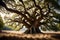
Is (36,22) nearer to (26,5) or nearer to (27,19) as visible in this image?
(27,19)

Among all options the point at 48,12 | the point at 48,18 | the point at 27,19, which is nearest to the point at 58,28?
the point at 48,18

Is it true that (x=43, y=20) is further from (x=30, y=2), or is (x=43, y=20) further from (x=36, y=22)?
(x=30, y=2)

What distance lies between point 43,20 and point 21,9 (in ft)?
7.61

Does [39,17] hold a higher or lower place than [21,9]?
lower

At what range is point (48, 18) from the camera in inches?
553

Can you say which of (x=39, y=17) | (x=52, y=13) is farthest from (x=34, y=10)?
(x=52, y=13)

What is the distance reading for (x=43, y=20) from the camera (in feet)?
46.9

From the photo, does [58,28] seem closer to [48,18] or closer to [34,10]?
[48,18]

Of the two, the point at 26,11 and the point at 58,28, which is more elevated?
the point at 26,11

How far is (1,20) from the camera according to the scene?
1428cm

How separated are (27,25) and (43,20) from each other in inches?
65.4

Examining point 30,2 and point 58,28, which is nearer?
point 30,2

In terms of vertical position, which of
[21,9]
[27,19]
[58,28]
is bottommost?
[58,28]

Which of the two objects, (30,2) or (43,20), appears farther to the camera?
(43,20)
